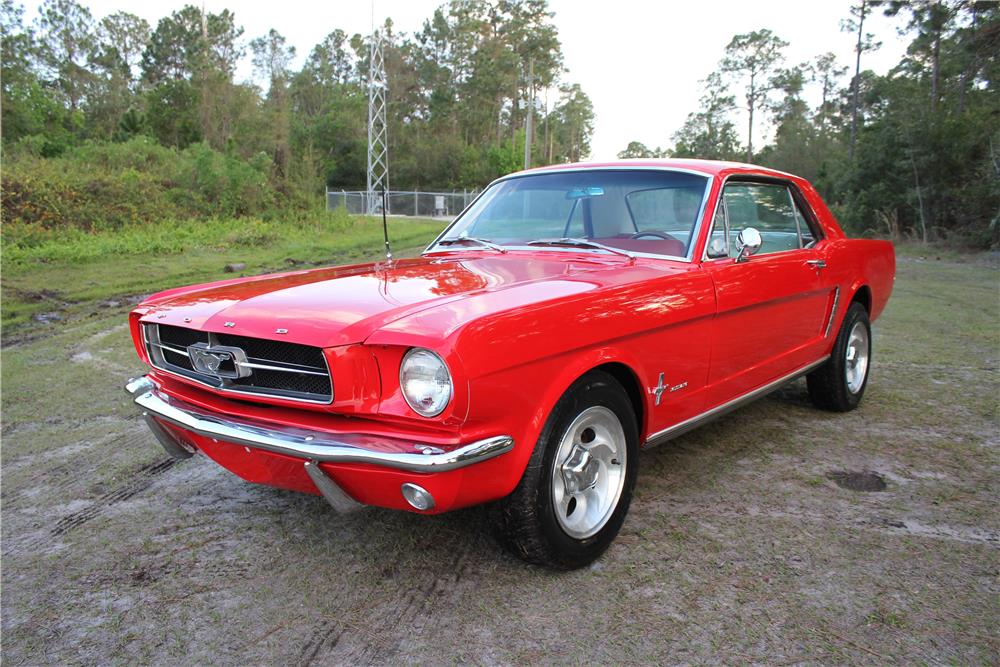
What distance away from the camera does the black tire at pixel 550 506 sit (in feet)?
8.05

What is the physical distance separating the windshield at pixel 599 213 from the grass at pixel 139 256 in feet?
19.6

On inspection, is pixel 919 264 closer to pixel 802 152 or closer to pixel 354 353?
pixel 354 353

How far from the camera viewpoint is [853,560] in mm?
2773

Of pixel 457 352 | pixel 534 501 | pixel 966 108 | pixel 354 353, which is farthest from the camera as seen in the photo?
pixel 966 108

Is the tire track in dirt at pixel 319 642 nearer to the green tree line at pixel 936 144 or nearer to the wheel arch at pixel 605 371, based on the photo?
the wheel arch at pixel 605 371

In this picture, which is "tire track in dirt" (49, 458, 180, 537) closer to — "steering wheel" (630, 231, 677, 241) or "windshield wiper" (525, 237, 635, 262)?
"windshield wiper" (525, 237, 635, 262)

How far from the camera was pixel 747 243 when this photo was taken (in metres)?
3.43

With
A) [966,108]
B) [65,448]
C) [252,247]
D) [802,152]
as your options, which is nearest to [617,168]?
[65,448]

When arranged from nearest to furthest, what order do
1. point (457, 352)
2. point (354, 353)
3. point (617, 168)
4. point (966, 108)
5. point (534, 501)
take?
point (457, 352), point (354, 353), point (534, 501), point (617, 168), point (966, 108)

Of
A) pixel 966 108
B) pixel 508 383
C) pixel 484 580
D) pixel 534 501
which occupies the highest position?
pixel 966 108

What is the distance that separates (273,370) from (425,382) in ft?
2.00

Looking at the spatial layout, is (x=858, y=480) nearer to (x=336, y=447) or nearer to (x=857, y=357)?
(x=857, y=357)

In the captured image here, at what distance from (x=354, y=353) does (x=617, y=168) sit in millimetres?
2074

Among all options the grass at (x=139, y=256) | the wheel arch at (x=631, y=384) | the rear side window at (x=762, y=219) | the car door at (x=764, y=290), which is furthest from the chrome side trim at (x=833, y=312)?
the grass at (x=139, y=256)
